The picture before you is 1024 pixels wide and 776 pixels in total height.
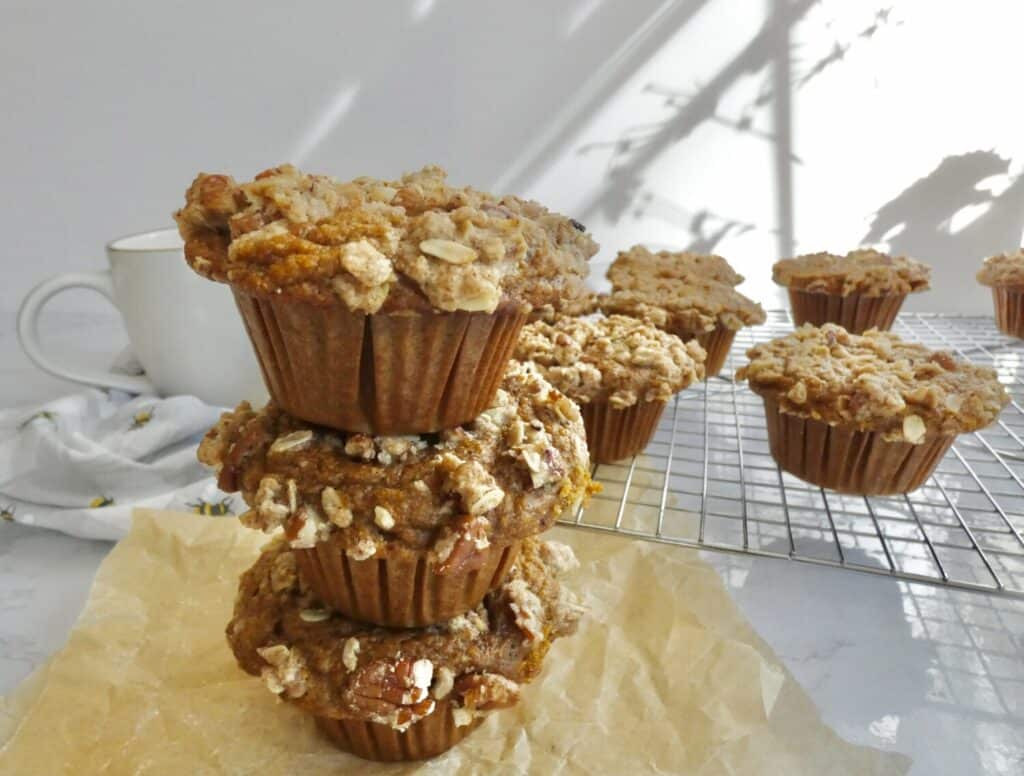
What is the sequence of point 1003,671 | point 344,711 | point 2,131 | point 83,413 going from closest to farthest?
point 344,711
point 1003,671
point 83,413
point 2,131

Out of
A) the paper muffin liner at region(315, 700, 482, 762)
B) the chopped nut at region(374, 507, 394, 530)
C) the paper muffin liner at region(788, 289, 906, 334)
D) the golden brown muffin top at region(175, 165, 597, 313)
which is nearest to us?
the golden brown muffin top at region(175, 165, 597, 313)

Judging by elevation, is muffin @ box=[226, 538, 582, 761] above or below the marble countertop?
above

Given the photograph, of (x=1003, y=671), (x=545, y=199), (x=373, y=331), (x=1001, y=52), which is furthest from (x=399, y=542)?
(x=1001, y=52)

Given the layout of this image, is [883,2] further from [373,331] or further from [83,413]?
[83,413]

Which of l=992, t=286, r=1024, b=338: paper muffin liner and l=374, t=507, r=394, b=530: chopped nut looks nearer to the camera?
l=374, t=507, r=394, b=530: chopped nut

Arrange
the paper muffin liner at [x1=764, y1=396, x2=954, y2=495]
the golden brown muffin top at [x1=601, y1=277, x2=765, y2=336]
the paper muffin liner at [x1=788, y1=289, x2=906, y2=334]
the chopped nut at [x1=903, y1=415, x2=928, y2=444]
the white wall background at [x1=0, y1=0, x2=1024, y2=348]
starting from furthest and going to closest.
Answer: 1. the white wall background at [x1=0, y1=0, x2=1024, y2=348]
2. the paper muffin liner at [x1=788, y1=289, x2=906, y2=334]
3. the golden brown muffin top at [x1=601, y1=277, x2=765, y2=336]
4. the paper muffin liner at [x1=764, y1=396, x2=954, y2=495]
5. the chopped nut at [x1=903, y1=415, x2=928, y2=444]

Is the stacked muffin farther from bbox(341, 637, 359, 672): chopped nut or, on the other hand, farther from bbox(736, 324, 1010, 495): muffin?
bbox(341, 637, 359, 672): chopped nut

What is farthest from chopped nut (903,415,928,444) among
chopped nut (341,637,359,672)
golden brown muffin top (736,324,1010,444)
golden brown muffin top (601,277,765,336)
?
chopped nut (341,637,359,672)
